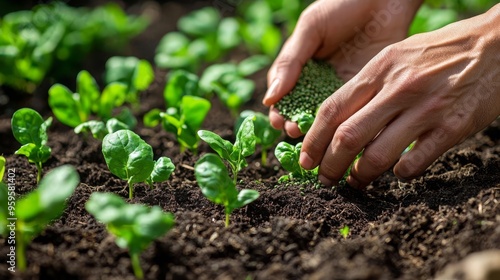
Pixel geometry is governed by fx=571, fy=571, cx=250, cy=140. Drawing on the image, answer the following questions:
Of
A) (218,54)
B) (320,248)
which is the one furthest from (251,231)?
(218,54)

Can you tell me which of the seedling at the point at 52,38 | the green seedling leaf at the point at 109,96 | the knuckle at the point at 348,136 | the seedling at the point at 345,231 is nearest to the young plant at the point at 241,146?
the knuckle at the point at 348,136

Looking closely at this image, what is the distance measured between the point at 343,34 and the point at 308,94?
462 millimetres

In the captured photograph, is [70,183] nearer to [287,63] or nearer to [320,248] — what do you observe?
Answer: [320,248]

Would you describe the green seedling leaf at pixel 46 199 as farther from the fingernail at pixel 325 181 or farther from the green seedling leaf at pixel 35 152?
the fingernail at pixel 325 181

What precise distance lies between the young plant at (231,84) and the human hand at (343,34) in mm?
248

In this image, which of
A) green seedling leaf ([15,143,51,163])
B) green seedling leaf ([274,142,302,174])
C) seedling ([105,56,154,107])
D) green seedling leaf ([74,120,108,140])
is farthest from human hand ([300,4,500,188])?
seedling ([105,56,154,107])

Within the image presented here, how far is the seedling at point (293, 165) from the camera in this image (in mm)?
2225

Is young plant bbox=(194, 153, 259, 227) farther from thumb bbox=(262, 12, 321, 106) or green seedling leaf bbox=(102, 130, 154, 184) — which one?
thumb bbox=(262, 12, 321, 106)

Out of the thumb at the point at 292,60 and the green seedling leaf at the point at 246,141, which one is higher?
the thumb at the point at 292,60

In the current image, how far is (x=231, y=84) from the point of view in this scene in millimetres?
3037

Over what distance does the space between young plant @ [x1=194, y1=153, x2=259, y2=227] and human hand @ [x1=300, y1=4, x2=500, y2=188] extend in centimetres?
42

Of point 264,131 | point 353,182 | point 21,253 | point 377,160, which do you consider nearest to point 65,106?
point 264,131

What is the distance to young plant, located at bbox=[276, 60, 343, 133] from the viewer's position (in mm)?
2396

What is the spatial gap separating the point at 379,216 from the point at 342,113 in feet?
1.31
